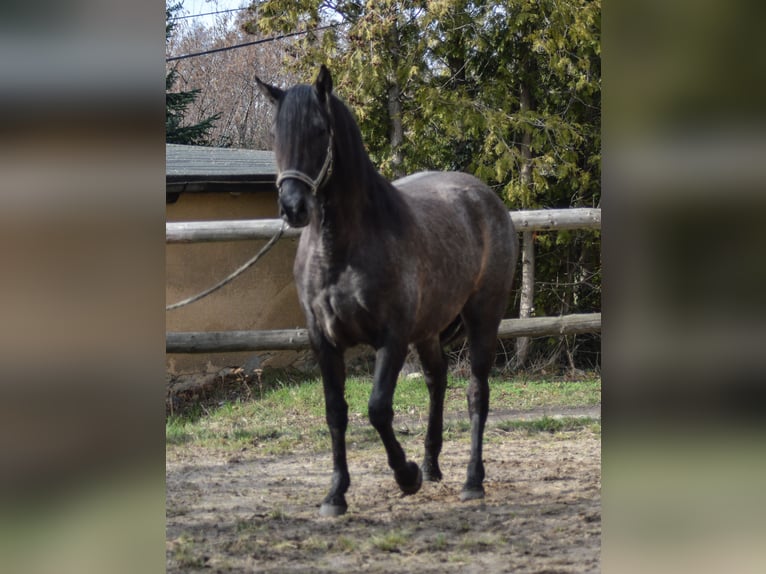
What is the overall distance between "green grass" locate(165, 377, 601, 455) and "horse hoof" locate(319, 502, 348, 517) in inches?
56.0

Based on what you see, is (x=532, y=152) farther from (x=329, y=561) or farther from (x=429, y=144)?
(x=329, y=561)

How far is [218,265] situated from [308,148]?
4422mm

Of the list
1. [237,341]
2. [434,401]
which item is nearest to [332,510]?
[434,401]

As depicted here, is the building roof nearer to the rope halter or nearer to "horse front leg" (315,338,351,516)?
"horse front leg" (315,338,351,516)

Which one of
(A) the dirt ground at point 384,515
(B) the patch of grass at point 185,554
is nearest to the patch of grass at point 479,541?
(A) the dirt ground at point 384,515

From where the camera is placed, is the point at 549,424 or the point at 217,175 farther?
the point at 217,175

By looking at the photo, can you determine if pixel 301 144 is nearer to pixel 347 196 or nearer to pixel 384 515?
pixel 347 196

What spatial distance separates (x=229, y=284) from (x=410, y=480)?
4282 mm

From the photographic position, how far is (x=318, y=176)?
307cm

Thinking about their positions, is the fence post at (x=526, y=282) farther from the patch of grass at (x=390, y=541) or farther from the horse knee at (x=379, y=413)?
the patch of grass at (x=390, y=541)

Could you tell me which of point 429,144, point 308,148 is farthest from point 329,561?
point 429,144

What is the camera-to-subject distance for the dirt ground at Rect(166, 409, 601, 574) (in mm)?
2939

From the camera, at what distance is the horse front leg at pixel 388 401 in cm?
328

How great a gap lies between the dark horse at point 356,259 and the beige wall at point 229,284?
3.56 metres
